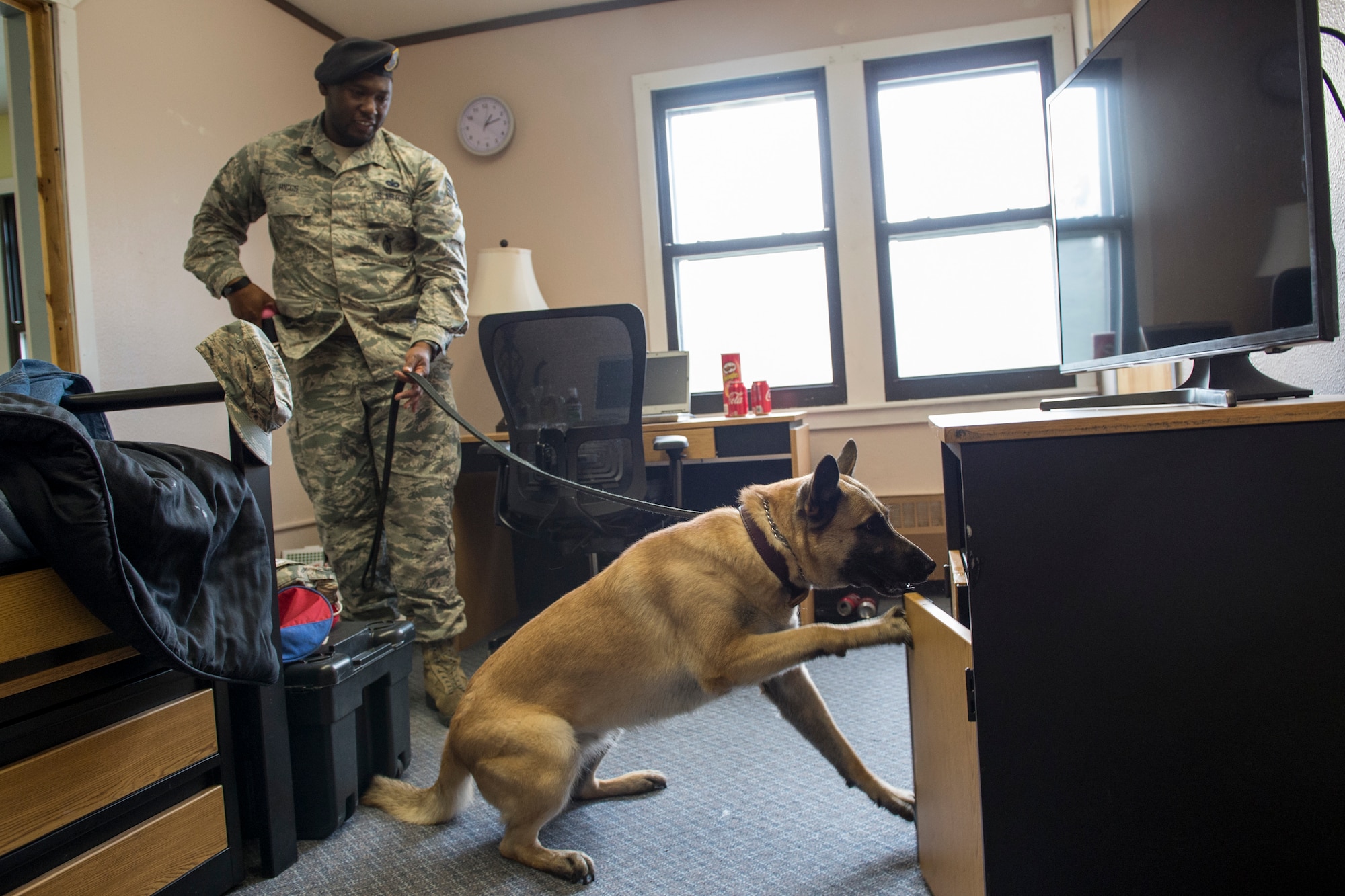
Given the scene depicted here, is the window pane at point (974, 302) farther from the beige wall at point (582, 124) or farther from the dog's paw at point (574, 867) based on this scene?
the dog's paw at point (574, 867)

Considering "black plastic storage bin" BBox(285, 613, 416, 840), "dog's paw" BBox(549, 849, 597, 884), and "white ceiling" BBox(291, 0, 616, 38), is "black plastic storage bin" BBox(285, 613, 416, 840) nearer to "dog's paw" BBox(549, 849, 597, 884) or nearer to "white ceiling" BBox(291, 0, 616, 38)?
"dog's paw" BBox(549, 849, 597, 884)

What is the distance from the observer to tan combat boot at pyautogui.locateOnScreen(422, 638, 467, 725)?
2.34 m

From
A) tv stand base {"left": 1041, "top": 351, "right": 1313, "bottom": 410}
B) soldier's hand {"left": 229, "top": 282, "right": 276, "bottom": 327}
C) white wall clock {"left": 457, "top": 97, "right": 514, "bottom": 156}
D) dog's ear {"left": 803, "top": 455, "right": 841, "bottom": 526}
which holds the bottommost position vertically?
dog's ear {"left": 803, "top": 455, "right": 841, "bottom": 526}

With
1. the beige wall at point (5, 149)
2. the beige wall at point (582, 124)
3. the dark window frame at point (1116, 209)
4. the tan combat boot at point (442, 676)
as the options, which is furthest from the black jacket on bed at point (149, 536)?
the beige wall at point (5, 149)

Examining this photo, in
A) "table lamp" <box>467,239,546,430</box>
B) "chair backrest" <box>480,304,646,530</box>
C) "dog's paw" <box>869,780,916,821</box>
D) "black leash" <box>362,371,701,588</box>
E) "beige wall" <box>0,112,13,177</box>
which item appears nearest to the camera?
"dog's paw" <box>869,780,916,821</box>

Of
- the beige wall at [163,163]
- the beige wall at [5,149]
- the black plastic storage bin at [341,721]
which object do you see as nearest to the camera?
the black plastic storage bin at [341,721]

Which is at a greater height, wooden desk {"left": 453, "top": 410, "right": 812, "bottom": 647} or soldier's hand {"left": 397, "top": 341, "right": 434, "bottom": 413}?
soldier's hand {"left": 397, "top": 341, "right": 434, "bottom": 413}

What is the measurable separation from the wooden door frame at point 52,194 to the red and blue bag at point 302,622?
4.94 feet

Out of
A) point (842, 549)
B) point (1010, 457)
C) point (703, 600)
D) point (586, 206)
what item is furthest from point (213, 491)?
point (586, 206)

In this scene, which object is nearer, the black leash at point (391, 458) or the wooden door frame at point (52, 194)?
the black leash at point (391, 458)

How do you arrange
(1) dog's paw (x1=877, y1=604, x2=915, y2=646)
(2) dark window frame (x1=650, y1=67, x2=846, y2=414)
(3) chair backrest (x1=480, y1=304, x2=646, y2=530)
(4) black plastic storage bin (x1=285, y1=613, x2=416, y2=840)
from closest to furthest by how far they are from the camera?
(1) dog's paw (x1=877, y1=604, x2=915, y2=646), (4) black plastic storage bin (x1=285, y1=613, x2=416, y2=840), (3) chair backrest (x1=480, y1=304, x2=646, y2=530), (2) dark window frame (x1=650, y1=67, x2=846, y2=414)

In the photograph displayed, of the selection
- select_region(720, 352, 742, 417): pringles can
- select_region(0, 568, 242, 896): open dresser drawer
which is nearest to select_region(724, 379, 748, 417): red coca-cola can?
select_region(720, 352, 742, 417): pringles can

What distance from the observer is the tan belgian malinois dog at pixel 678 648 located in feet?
4.65

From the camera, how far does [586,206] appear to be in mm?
3992
